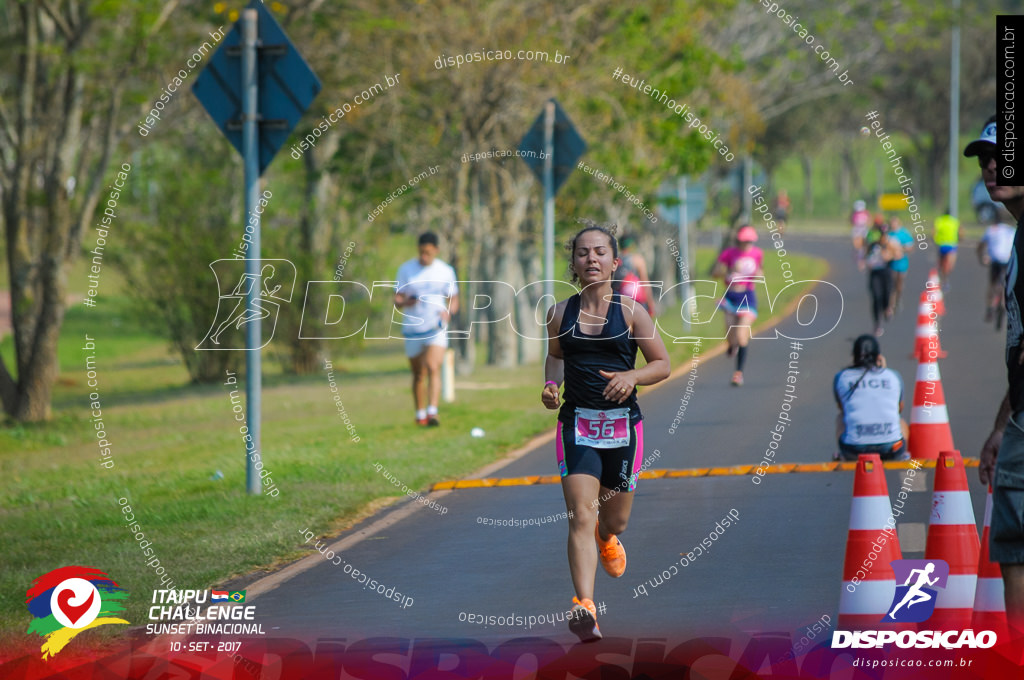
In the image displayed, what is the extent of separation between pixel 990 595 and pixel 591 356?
191 centimetres

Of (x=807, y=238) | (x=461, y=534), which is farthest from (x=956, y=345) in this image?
(x=807, y=238)

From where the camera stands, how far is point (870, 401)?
9.88 meters

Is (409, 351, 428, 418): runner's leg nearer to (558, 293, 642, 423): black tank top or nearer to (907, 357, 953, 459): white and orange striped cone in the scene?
(907, 357, 953, 459): white and orange striped cone

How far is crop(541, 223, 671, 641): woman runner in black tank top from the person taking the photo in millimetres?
6410

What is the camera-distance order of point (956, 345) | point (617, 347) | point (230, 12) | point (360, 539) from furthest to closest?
point (956, 345) < point (230, 12) < point (360, 539) < point (617, 347)

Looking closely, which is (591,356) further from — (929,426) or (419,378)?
(419,378)

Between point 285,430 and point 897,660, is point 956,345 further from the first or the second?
point 897,660

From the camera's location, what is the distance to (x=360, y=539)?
8.66 metres

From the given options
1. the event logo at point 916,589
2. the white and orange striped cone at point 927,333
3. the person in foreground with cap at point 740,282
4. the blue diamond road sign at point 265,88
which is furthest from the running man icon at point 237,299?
the event logo at point 916,589

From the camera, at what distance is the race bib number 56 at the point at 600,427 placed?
256 inches

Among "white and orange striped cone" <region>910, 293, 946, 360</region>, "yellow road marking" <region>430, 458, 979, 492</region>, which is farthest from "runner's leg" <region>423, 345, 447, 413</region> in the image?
"white and orange striped cone" <region>910, 293, 946, 360</region>

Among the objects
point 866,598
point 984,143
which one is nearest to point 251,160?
point 866,598

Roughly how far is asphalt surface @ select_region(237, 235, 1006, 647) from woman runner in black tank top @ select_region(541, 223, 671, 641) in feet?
1.87

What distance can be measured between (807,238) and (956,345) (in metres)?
38.4
